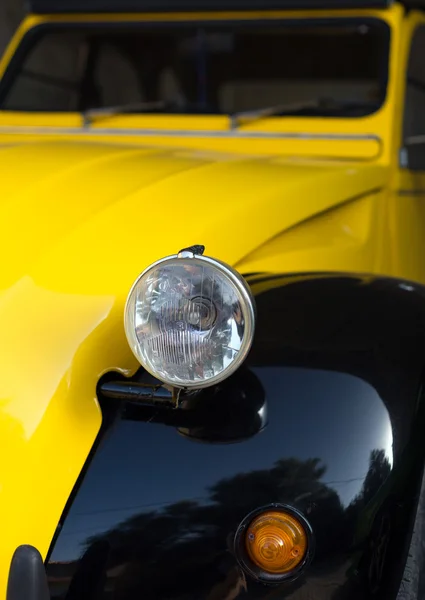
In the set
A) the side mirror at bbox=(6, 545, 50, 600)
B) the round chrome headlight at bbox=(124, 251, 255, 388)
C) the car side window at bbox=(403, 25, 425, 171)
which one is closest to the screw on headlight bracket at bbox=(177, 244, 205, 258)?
the round chrome headlight at bbox=(124, 251, 255, 388)

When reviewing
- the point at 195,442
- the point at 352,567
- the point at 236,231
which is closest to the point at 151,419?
the point at 195,442

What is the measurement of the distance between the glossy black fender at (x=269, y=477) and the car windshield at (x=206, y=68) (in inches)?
49.6

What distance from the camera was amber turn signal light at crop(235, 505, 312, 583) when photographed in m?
1.14

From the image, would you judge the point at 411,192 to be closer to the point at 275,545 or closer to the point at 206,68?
the point at 206,68

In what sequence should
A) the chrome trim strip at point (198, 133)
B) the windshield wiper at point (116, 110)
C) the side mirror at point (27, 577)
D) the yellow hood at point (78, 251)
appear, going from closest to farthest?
the side mirror at point (27, 577) < the yellow hood at point (78, 251) < the chrome trim strip at point (198, 133) < the windshield wiper at point (116, 110)

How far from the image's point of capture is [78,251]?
1.43 meters

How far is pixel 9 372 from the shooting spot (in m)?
1.27

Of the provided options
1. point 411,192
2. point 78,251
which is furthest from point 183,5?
point 78,251

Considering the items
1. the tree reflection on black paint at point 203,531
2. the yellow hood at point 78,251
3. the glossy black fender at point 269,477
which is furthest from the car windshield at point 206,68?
the tree reflection on black paint at point 203,531

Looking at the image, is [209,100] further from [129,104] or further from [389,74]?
[389,74]

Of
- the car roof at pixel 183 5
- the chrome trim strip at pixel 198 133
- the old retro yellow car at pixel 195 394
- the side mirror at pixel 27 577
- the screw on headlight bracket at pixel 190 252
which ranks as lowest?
the side mirror at pixel 27 577

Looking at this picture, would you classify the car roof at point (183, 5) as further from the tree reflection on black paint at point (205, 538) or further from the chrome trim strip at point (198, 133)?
the tree reflection on black paint at point (205, 538)

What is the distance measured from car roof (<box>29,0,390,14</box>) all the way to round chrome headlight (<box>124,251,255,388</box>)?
56.1 inches

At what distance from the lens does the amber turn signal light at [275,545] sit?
3.74ft
